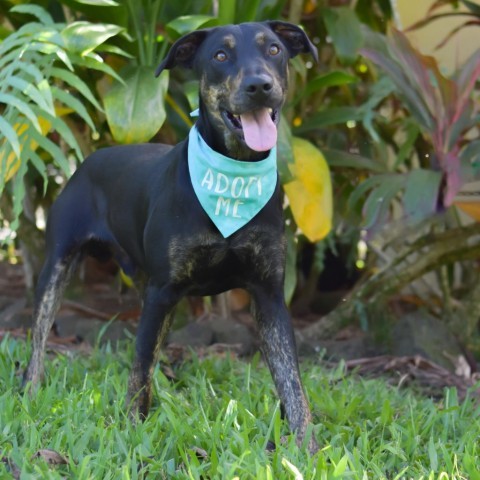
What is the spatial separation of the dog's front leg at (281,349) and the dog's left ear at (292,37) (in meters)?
0.99

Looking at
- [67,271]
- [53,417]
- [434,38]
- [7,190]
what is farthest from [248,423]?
[434,38]

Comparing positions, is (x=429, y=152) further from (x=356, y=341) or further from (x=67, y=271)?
(x=67, y=271)

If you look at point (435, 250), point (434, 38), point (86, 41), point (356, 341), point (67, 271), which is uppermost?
point (86, 41)

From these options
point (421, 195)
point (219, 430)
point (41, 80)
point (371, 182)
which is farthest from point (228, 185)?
point (371, 182)

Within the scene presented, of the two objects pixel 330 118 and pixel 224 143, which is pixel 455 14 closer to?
pixel 330 118

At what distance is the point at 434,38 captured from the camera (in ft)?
23.2

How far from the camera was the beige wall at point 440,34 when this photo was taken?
691 centimetres

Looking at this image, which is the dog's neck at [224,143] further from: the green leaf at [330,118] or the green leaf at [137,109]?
the green leaf at [330,118]

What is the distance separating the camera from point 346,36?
225 inches

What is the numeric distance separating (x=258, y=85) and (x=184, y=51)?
62 cm

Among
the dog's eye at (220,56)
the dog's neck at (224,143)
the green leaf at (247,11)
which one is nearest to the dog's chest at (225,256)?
the dog's neck at (224,143)

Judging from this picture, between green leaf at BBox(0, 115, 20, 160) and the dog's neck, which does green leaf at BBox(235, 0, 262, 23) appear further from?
green leaf at BBox(0, 115, 20, 160)

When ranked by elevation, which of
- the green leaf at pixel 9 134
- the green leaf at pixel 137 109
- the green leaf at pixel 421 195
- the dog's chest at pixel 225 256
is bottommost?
the green leaf at pixel 421 195

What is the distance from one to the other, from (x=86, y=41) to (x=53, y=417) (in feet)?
6.28
